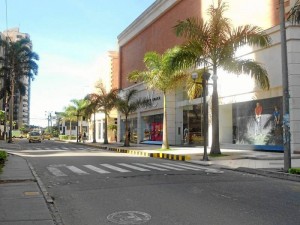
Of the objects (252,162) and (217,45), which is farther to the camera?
(217,45)

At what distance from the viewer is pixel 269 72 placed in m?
26.9

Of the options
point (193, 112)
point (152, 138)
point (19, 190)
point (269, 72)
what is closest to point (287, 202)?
point (19, 190)

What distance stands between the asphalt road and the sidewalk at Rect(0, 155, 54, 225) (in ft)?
1.43

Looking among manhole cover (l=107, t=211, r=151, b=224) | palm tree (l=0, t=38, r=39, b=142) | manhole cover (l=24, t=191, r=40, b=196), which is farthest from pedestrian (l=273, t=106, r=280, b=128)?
palm tree (l=0, t=38, r=39, b=142)

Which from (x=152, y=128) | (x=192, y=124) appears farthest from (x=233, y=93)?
(x=152, y=128)

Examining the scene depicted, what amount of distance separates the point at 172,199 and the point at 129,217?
2.06 meters

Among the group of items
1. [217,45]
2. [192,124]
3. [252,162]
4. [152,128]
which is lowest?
[252,162]

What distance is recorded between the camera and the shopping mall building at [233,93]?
26.0 m

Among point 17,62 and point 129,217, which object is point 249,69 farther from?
point 17,62

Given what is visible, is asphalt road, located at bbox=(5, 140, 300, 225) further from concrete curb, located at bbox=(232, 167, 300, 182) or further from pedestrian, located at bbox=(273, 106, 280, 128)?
pedestrian, located at bbox=(273, 106, 280, 128)

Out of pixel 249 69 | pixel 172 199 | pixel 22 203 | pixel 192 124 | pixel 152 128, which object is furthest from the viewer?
pixel 152 128

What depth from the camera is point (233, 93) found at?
31156 millimetres

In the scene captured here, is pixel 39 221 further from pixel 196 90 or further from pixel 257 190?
pixel 196 90

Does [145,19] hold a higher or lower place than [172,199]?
higher
